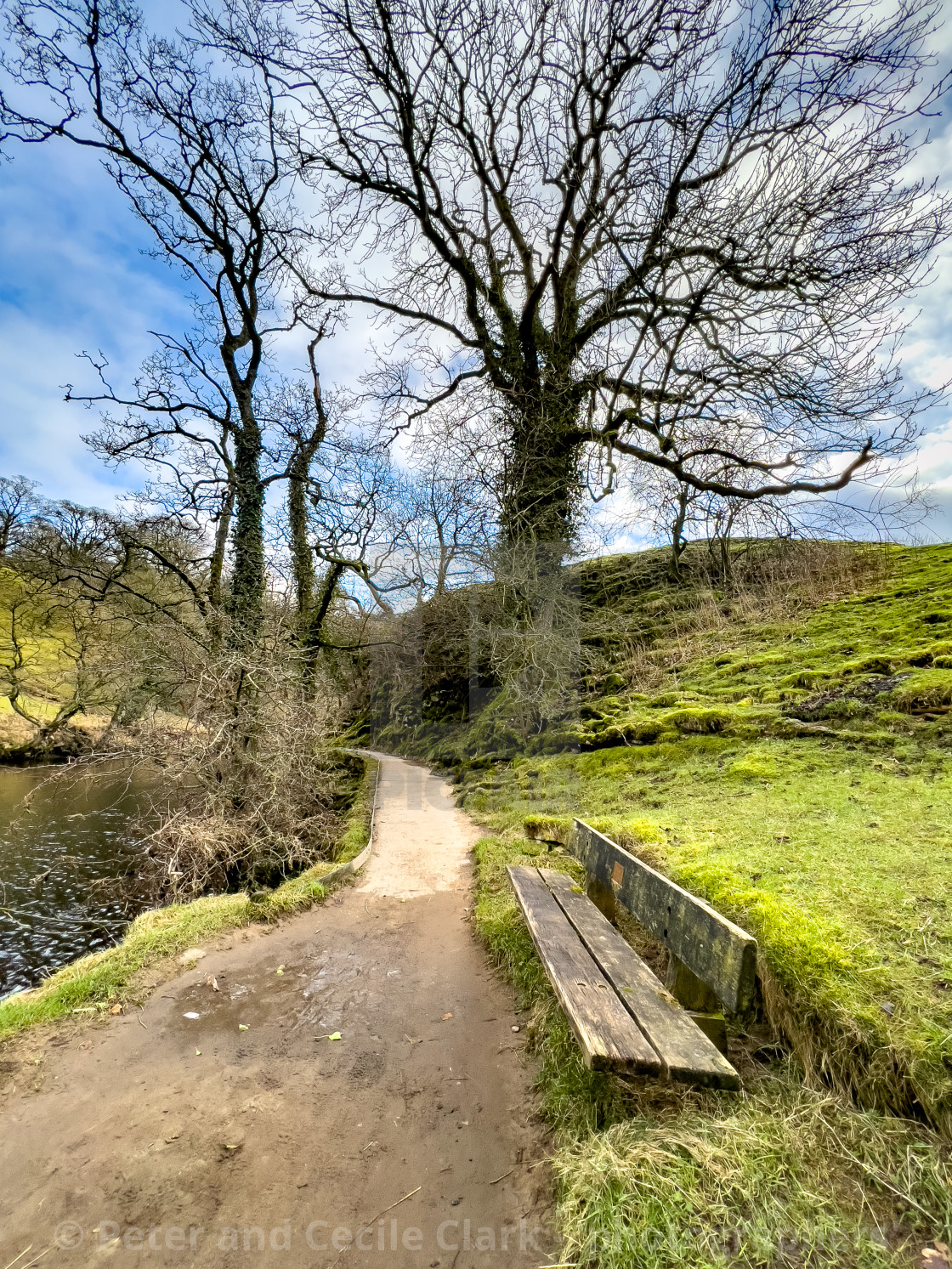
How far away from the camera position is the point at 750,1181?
1795 millimetres

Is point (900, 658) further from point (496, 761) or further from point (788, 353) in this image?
point (496, 761)

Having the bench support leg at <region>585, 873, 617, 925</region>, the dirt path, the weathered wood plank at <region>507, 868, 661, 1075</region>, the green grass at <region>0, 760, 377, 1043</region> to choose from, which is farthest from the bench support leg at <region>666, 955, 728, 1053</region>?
the green grass at <region>0, 760, 377, 1043</region>

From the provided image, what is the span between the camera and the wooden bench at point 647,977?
208 centimetres

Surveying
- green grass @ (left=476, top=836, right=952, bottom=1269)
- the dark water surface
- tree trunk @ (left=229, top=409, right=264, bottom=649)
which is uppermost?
tree trunk @ (left=229, top=409, right=264, bottom=649)

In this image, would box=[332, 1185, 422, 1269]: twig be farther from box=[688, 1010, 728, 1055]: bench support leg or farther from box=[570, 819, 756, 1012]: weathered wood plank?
box=[570, 819, 756, 1012]: weathered wood plank

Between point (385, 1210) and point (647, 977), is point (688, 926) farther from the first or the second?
point (385, 1210)

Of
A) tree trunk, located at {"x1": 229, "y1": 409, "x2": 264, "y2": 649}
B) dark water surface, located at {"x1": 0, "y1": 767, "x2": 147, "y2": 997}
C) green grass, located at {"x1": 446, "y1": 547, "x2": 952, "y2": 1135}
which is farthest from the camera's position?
tree trunk, located at {"x1": 229, "y1": 409, "x2": 264, "y2": 649}

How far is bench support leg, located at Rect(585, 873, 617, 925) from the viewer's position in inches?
169

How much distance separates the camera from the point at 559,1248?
1.90m

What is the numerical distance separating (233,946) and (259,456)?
8.99 metres

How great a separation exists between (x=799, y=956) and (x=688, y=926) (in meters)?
0.50

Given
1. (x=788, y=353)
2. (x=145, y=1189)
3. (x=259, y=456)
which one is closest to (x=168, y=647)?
(x=259, y=456)

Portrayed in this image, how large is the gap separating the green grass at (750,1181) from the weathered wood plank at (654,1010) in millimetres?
188

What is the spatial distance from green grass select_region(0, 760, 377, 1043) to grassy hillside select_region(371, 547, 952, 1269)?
1964 millimetres
